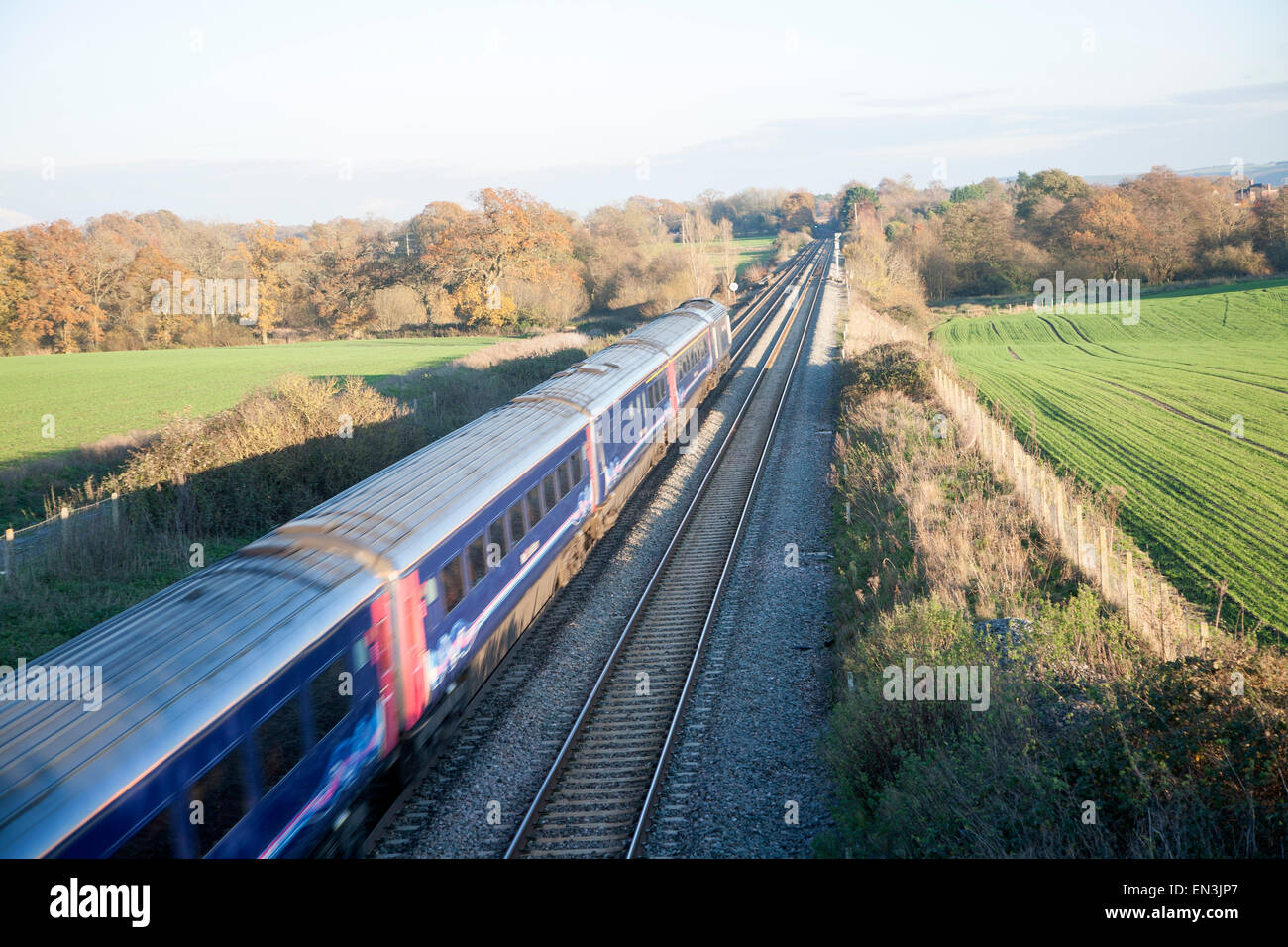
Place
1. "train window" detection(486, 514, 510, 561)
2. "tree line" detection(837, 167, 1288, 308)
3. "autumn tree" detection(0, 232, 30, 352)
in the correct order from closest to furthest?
"train window" detection(486, 514, 510, 561)
"autumn tree" detection(0, 232, 30, 352)
"tree line" detection(837, 167, 1288, 308)

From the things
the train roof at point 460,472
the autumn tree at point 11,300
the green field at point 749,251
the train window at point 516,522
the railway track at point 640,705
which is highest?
the green field at point 749,251

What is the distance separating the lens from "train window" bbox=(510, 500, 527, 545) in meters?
10.1

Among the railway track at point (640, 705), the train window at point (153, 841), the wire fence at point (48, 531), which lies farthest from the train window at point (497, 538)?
the wire fence at point (48, 531)

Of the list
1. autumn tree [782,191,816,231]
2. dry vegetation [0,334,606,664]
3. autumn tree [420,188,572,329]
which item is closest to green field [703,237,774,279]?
autumn tree [782,191,816,231]

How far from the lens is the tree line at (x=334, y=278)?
4956 centimetres

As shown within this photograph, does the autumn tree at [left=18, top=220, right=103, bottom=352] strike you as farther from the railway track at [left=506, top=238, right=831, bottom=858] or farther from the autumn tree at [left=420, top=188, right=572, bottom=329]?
the railway track at [left=506, top=238, right=831, bottom=858]

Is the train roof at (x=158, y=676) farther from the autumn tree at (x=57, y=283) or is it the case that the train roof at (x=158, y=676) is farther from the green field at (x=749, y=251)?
the green field at (x=749, y=251)

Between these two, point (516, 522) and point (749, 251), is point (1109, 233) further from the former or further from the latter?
point (516, 522)

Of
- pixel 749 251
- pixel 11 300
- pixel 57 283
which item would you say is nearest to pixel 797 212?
pixel 749 251

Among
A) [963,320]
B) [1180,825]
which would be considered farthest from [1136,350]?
[1180,825]

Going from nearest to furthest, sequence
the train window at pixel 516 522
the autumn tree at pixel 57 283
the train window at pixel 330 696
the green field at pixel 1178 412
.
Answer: the train window at pixel 330 696, the train window at pixel 516 522, the green field at pixel 1178 412, the autumn tree at pixel 57 283

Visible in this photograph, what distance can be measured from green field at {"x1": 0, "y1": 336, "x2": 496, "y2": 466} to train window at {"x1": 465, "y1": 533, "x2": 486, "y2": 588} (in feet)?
55.4

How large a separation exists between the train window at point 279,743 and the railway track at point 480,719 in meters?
1.51
